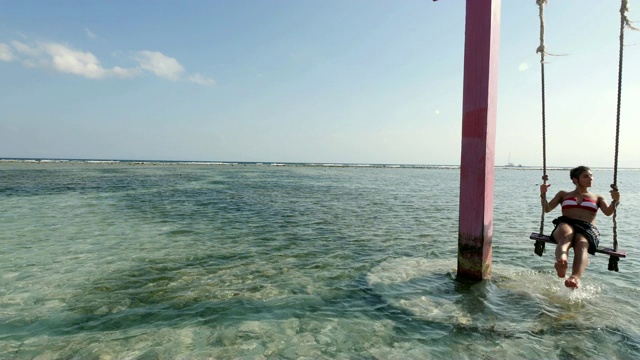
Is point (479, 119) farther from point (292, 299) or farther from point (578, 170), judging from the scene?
point (292, 299)

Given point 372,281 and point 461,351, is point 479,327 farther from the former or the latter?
point 372,281

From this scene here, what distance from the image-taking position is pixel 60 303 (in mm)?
5980

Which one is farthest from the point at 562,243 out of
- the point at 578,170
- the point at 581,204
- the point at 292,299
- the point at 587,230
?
the point at 292,299

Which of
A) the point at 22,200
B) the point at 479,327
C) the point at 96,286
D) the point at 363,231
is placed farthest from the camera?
the point at 22,200

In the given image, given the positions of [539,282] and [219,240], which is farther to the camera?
[219,240]

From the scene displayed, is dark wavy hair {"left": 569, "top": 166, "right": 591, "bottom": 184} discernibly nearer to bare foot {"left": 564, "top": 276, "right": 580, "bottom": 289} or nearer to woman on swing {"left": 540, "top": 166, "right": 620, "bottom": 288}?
woman on swing {"left": 540, "top": 166, "right": 620, "bottom": 288}

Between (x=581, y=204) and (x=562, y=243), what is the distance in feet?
3.38

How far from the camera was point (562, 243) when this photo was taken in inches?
246

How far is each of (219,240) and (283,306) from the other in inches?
224

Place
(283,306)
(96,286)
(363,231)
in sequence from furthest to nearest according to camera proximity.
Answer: (363,231) < (96,286) < (283,306)

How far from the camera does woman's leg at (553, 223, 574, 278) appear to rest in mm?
5680

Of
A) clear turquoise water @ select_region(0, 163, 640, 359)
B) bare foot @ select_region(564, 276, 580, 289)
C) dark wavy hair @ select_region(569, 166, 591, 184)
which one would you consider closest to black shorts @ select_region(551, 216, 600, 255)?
dark wavy hair @ select_region(569, 166, 591, 184)

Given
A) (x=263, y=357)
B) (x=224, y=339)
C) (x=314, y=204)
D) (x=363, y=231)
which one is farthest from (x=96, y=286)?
(x=314, y=204)

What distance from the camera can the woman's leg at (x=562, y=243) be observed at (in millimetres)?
5680
